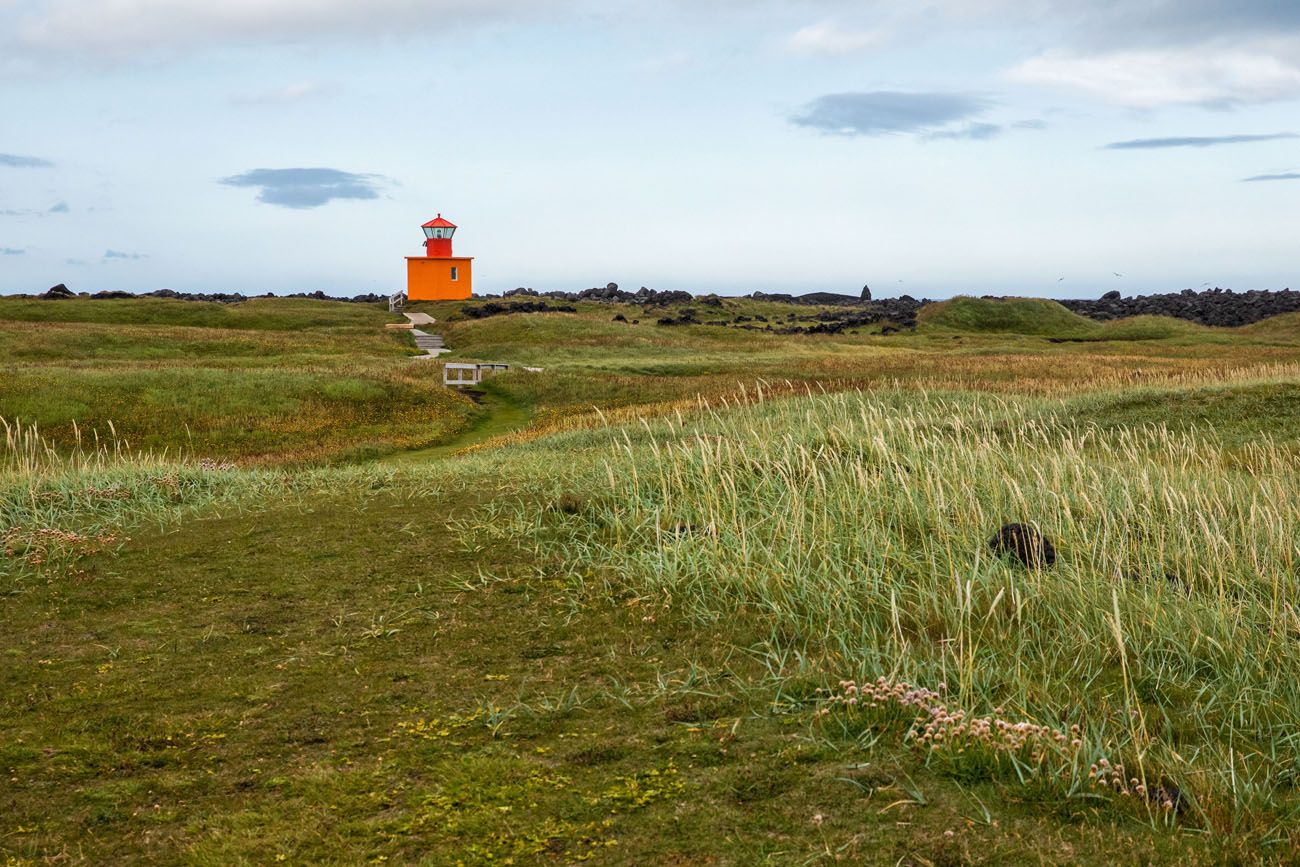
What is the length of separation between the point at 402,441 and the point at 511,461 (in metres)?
13.0

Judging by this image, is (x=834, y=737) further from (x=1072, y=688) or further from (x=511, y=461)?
(x=511, y=461)

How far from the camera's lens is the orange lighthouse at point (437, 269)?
89750 millimetres

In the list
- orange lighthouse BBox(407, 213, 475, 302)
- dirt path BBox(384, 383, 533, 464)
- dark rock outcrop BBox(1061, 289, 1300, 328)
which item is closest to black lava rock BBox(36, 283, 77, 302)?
orange lighthouse BBox(407, 213, 475, 302)

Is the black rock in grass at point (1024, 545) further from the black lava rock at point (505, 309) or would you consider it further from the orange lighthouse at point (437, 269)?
the orange lighthouse at point (437, 269)

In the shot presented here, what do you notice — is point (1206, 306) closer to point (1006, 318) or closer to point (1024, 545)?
point (1006, 318)

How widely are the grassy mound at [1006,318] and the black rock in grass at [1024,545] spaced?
2965 inches

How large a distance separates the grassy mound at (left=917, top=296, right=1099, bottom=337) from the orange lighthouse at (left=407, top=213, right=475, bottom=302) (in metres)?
41.1

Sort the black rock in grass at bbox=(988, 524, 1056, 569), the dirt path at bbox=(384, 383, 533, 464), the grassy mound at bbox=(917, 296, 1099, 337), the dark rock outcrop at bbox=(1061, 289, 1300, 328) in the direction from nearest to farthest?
the black rock in grass at bbox=(988, 524, 1056, 569), the dirt path at bbox=(384, 383, 533, 464), the grassy mound at bbox=(917, 296, 1099, 337), the dark rock outcrop at bbox=(1061, 289, 1300, 328)

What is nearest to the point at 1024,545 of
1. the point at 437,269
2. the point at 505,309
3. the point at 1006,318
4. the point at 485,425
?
the point at 485,425

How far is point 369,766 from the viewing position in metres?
5.44

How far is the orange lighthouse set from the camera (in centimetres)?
8975

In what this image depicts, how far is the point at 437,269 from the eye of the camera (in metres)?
90.4

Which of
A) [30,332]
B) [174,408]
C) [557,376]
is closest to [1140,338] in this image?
[557,376]

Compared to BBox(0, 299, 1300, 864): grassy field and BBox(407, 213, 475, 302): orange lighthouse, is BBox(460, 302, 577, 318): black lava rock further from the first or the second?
BBox(0, 299, 1300, 864): grassy field
